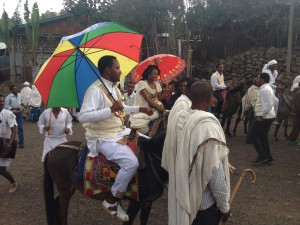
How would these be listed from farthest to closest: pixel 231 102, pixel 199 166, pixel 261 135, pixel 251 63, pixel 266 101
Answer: pixel 251 63 → pixel 231 102 → pixel 261 135 → pixel 266 101 → pixel 199 166

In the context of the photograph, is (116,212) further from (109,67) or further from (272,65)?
(272,65)

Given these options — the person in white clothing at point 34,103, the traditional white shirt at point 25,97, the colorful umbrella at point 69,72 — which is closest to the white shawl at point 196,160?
the colorful umbrella at point 69,72

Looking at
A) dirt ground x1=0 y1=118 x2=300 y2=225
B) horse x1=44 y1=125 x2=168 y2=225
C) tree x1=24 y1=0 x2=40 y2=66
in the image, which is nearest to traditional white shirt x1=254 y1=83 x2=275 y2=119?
dirt ground x1=0 y1=118 x2=300 y2=225

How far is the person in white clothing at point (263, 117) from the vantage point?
23.3 ft

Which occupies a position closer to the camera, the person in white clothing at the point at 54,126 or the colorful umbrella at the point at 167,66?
the person in white clothing at the point at 54,126

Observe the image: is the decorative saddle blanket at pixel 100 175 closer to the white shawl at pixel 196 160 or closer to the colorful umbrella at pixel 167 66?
the white shawl at pixel 196 160

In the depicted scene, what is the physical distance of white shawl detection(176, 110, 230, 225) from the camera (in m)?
2.52

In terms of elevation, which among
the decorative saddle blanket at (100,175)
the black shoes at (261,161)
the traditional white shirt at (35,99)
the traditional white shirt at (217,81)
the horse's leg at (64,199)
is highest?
the traditional white shirt at (217,81)

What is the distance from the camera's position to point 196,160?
8.36ft

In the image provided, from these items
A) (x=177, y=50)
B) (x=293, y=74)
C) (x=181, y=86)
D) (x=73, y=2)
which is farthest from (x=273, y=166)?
(x=73, y=2)

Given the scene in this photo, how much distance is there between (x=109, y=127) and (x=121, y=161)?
41cm

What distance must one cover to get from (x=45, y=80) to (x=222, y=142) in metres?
2.38

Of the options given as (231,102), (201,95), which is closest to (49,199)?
(201,95)

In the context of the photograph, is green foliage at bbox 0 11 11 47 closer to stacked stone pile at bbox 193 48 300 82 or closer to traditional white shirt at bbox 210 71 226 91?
stacked stone pile at bbox 193 48 300 82
